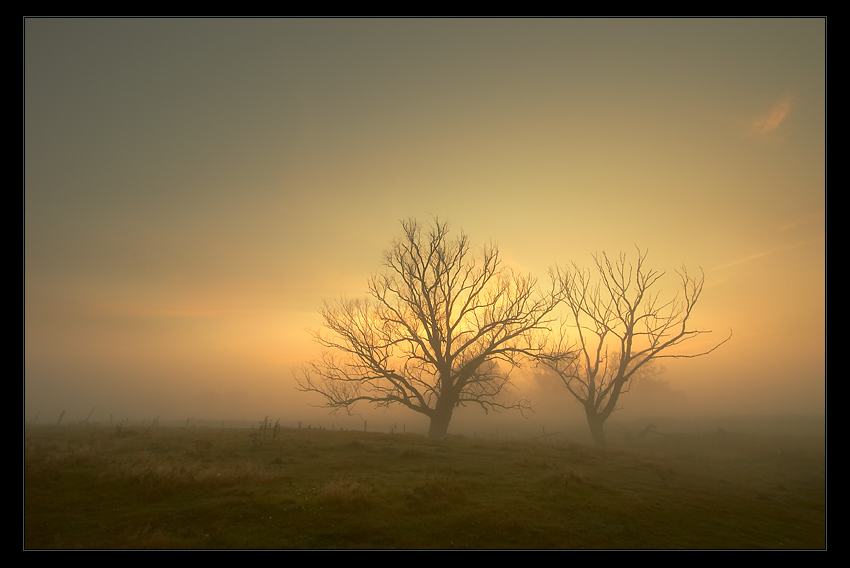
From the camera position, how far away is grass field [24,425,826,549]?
33.5 ft

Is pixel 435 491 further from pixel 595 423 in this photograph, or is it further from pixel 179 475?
pixel 595 423

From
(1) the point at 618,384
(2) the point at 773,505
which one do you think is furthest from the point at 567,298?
(2) the point at 773,505

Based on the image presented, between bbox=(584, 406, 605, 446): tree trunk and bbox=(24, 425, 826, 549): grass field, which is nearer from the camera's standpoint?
bbox=(24, 425, 826, 549): grass field

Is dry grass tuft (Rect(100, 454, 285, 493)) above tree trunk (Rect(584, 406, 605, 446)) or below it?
below

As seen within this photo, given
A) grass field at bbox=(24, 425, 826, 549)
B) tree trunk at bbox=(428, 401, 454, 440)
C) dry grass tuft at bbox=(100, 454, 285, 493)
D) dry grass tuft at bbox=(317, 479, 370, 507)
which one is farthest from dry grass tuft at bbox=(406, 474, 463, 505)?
tree trunk at bbox=(428, 401, 454, 440)

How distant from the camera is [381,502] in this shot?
12266mm

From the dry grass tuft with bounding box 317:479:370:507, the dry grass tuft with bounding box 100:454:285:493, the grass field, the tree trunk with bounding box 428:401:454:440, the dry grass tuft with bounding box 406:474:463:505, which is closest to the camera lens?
the grass field

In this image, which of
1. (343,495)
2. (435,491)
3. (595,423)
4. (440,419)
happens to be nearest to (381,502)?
(343,495)

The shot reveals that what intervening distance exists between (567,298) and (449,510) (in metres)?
28.2

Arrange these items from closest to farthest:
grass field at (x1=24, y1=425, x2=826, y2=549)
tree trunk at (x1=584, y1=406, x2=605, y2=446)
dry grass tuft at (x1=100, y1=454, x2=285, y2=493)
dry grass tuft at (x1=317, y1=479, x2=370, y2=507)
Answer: grass field at (x1=24, y1=425, x2=826, y2=549) → dry grass tuft at (x1=317, y1=479, x2=370, y2=507) → dry grass tuft at (x1=100, y1=454, x2=285, y2=493) → tree trunk at (x1=584, y1=406, x2=605, y2=446)

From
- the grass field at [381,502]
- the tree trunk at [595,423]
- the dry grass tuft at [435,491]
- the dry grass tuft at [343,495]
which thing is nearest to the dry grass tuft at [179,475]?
the grass field at [381,502]

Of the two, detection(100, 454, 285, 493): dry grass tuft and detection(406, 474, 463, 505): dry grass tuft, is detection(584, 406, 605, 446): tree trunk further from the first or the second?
detection(100, 454, 285, 493): dry grass tuft
